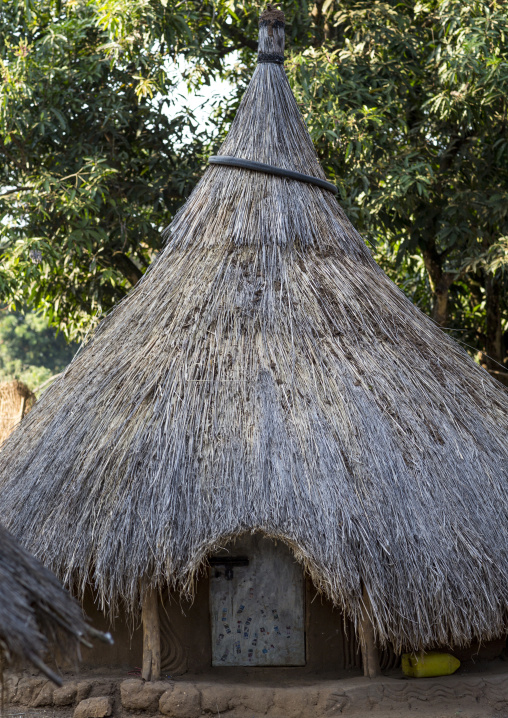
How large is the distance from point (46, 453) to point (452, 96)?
6.27m

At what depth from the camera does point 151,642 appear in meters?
6.08

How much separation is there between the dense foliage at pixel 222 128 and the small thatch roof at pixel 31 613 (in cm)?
637

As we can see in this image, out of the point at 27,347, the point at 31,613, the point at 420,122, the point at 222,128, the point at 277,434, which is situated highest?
the point at 27,347

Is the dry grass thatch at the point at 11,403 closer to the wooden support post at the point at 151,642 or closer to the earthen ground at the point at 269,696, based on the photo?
the earthen ground at the point at 269,696

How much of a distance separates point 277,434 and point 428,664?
2103 millimetres

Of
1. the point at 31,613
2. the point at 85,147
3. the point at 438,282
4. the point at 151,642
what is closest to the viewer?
the point at 31,613

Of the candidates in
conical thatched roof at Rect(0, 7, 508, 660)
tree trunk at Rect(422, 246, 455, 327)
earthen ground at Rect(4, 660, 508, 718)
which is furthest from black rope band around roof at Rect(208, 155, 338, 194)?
earthen ground at Rect(4, 660, 508, 718)

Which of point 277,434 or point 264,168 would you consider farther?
point 264,168

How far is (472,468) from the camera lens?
20.4 ft

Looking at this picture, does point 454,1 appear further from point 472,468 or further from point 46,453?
point 46,453

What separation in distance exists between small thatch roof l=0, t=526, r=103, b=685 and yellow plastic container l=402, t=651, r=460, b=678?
10.7ft

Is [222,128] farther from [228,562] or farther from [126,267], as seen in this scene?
[228,562]

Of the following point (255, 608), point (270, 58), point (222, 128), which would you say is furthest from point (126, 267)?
point (255, 608)

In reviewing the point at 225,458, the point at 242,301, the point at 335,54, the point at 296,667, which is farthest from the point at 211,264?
the point at 335,54
